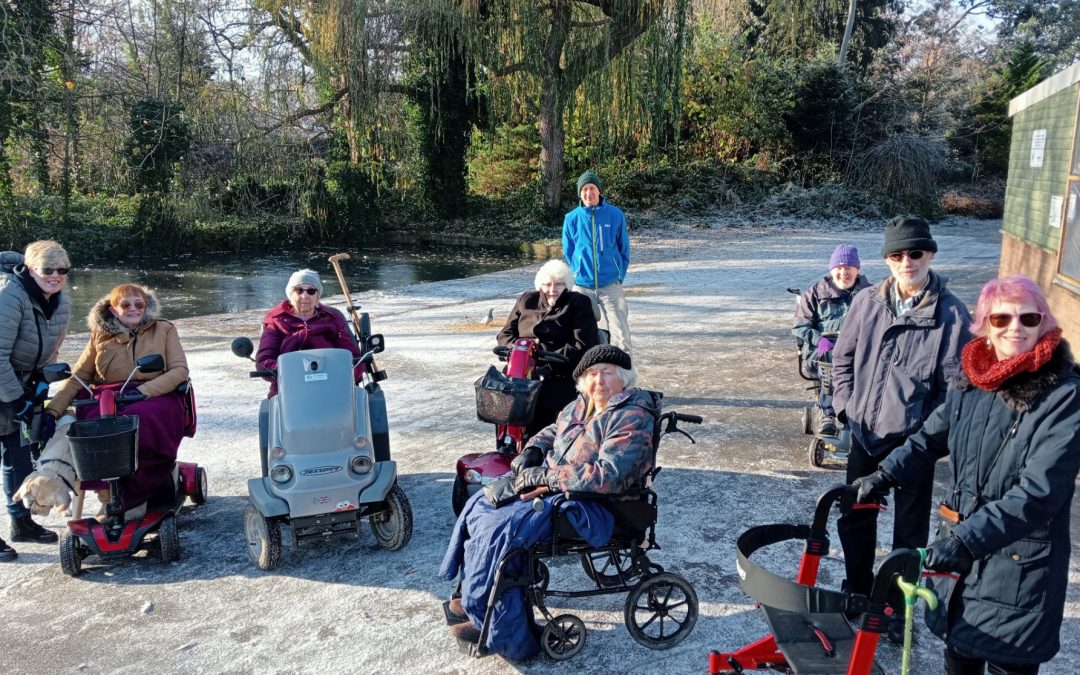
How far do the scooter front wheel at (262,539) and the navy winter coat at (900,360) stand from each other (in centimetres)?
281

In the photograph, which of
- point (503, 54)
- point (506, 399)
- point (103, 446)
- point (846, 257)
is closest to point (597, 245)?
point (846, 257)

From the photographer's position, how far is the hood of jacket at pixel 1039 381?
98.3 inches

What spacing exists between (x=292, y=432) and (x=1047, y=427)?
3.28 meters

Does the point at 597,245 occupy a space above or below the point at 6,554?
above

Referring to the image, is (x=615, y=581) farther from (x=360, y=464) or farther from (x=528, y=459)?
(x=360, y=464)

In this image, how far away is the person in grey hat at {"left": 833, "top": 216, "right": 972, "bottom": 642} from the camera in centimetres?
345

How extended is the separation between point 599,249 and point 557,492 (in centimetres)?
421

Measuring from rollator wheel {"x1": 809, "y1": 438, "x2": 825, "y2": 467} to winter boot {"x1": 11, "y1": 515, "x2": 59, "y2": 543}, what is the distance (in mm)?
4593

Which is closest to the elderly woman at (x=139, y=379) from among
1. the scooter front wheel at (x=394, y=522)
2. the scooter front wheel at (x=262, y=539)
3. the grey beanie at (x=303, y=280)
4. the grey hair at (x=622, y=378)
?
the scooter front wheel at (x=262, y=539)

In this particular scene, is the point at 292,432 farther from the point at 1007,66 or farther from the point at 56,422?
the point at 1007,66

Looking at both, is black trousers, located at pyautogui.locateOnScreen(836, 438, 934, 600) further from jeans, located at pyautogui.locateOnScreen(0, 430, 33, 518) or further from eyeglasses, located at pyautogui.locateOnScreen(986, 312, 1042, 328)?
jeans, located at pyautogui.locateOnScreen(0, 430, 33, 518)

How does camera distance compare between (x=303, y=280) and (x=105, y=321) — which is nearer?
(x=105, y=321)

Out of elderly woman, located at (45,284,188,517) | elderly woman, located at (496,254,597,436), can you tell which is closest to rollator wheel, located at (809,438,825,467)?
elderly woman, located at (496,254,597,436)

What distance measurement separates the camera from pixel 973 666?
107 inches
